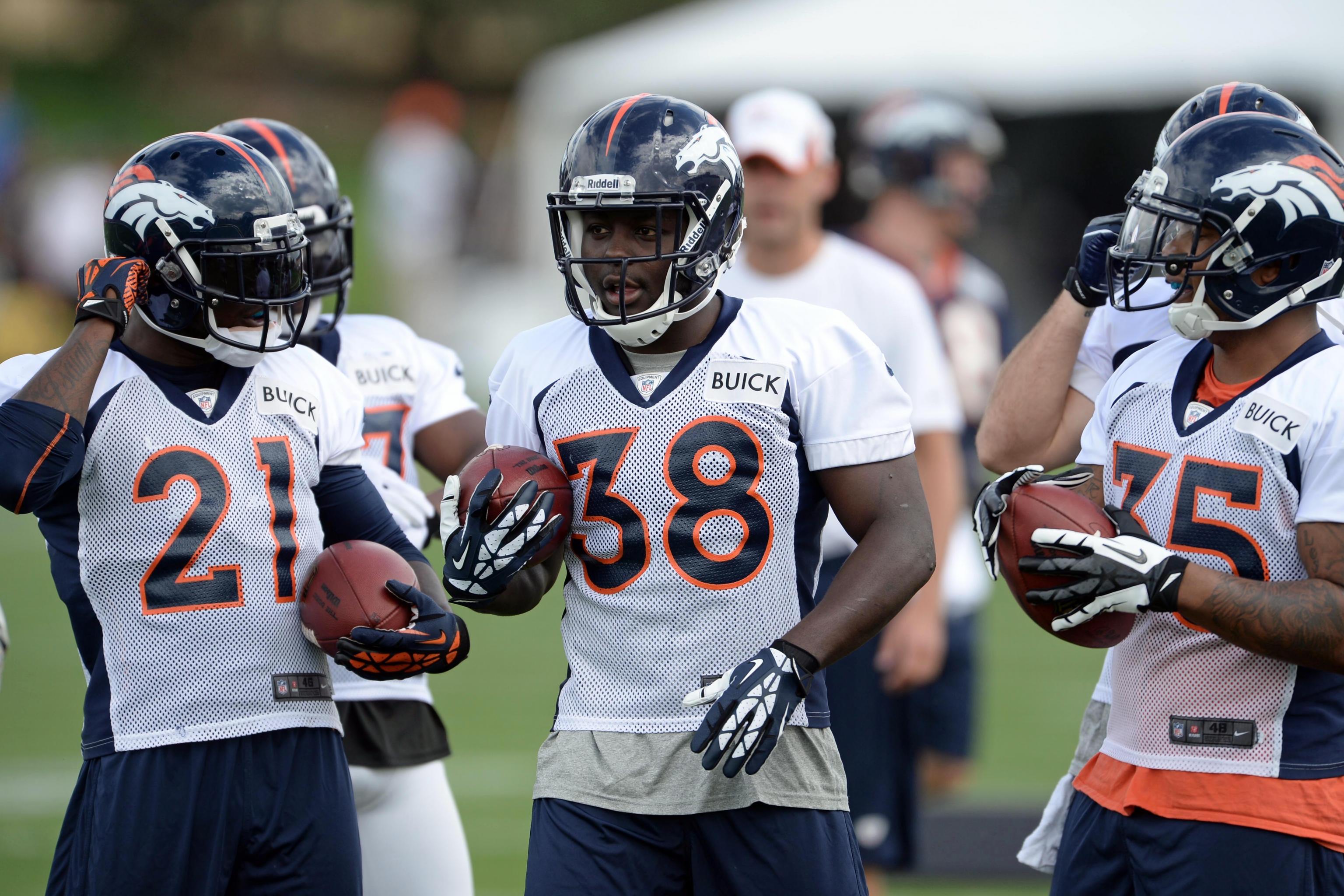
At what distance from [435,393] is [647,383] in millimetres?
1283

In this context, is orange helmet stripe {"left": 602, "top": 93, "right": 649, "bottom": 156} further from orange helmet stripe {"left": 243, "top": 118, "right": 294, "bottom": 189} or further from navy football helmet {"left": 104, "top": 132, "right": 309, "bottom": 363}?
orange helmet stripe {"left": 243, "top": 118, "right": 294, "bottom": 189}

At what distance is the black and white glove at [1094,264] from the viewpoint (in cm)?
→ 364

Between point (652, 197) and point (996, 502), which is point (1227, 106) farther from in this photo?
point (652, 197)

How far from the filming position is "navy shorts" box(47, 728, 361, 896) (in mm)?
3217

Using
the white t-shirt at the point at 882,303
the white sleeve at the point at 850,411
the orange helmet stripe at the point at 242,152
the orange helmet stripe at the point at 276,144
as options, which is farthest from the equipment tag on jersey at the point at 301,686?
the white t-shirt at the point at 882,303

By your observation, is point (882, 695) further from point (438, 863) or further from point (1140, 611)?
point (1140, 611)

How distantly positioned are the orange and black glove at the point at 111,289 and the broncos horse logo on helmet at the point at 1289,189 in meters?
2.12

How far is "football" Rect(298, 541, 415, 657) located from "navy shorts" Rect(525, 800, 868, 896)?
21.9 inches

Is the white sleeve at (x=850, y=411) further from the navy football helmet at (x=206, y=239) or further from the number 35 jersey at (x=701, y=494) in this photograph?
the navy football helmet at (x=206, y=239)

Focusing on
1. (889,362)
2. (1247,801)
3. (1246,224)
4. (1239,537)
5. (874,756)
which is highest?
(1246,224)

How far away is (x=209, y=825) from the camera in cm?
326

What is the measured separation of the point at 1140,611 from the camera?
10.2 ft

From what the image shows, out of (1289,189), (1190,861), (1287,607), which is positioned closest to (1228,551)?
(1287,607)

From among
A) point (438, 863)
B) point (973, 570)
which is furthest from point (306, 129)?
point (438, 863)
